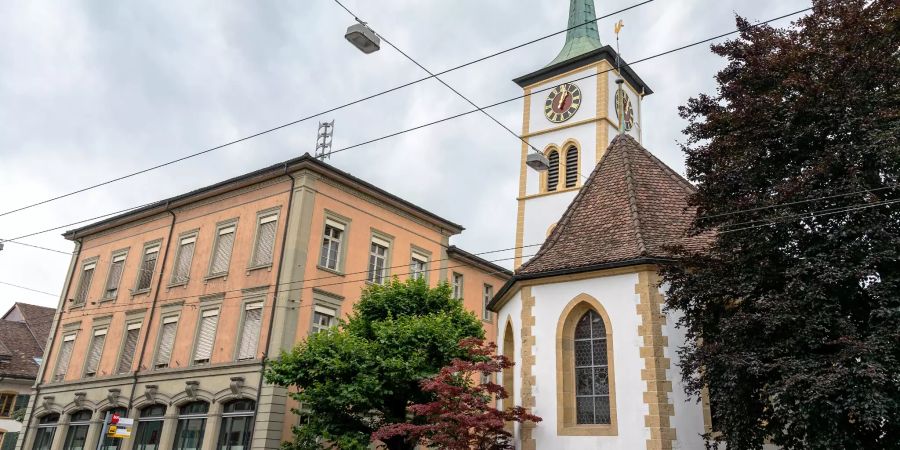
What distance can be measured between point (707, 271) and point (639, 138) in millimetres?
32084

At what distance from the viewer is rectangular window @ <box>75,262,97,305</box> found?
3222 cm

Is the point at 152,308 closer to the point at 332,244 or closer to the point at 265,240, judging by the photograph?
the point at 265,240

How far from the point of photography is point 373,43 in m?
11.1

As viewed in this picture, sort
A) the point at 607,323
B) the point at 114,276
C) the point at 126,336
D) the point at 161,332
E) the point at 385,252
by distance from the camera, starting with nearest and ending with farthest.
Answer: the point at 607,323 < the point at 161,332 < the point at 385,252 < the point at 126,336 < the point at 114,276

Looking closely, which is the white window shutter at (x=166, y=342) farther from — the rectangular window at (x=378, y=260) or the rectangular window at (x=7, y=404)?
the rectangular window at (x=7, y=404)

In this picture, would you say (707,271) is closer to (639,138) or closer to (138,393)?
(138,393)

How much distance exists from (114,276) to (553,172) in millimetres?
22510

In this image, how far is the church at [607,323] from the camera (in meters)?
12.6

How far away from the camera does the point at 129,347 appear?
92.3ft

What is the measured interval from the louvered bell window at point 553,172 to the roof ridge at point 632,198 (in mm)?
20415

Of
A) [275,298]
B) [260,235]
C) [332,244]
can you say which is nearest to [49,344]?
[260,235]

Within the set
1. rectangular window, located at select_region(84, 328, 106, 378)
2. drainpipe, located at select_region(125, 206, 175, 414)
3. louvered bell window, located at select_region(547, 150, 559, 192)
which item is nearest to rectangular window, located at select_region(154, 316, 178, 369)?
drainpipe, located at select_region(125, 206, 175, 414)

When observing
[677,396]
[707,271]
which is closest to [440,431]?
[677,396]

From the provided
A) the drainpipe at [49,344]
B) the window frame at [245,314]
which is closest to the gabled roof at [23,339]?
the drainpipe at [49,344]
